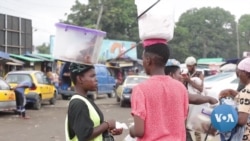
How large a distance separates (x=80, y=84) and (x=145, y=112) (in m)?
0.72

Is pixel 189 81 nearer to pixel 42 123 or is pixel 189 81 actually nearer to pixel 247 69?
pixel 247 69

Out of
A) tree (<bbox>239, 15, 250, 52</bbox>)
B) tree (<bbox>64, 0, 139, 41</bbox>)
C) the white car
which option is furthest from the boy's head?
tree (<bbox>239, 15, 250, 52</bbox>)

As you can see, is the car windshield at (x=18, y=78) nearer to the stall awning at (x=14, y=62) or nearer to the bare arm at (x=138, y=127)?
the stall awning at (x=14, y=62)

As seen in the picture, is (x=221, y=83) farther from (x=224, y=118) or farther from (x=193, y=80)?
(x=224, y=118)

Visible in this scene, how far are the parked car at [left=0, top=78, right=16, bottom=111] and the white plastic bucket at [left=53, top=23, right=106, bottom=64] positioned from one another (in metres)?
10.6

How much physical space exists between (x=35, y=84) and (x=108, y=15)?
28.7m

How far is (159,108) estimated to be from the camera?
3.13m

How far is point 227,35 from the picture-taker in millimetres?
70438

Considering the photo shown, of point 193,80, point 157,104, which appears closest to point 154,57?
point 157,104

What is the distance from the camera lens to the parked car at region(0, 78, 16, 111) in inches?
575

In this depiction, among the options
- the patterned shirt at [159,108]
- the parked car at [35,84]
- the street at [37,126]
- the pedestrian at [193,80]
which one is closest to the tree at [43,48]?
the parked car at [35,84]

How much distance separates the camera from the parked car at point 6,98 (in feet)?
47.9

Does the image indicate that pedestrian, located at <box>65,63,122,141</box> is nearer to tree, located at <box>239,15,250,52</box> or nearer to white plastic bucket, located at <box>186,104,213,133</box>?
white plastic bucket, located at <box>186,104,213,133</box>

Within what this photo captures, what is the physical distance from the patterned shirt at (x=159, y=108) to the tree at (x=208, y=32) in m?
55.9
